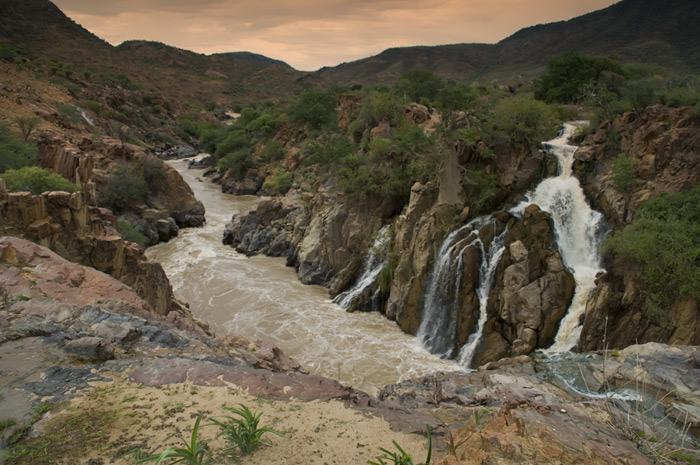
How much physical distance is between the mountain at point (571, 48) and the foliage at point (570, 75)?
2054cm

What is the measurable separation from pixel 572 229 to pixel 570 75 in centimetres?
1880

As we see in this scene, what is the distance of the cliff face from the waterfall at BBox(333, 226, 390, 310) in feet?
24.6

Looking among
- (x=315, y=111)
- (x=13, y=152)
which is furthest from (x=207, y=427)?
(x=315, y=111)

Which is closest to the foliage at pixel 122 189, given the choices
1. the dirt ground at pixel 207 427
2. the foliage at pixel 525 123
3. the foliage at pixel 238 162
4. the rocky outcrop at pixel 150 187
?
the rocky outcrop at pixel 150 187

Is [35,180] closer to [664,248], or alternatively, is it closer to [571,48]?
[664,248]

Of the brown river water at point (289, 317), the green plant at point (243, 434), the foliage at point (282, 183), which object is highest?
the foliage at point (282, 183)

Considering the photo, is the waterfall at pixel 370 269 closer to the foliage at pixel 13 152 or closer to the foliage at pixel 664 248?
the foliage at pixel 664 248

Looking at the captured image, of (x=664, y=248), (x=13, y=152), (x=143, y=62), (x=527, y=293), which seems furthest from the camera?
(x=143, y=62)

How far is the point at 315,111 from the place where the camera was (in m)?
35.9

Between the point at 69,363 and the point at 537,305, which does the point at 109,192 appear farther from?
the point at 537,305

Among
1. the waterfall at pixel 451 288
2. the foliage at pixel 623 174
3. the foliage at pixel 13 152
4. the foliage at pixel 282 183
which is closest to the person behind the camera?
the foliage at pixel 623 174

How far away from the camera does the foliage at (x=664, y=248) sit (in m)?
10.6

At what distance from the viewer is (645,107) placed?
1559 cm

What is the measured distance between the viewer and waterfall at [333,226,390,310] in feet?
56.4
